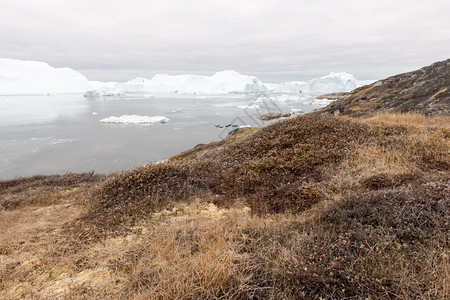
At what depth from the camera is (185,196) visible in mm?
6465

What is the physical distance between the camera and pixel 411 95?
55.7 ft

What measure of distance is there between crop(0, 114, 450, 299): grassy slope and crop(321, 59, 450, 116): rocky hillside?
8507 millimetres

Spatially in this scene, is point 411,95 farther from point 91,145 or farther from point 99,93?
point 99,93

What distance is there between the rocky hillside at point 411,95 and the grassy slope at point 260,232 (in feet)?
27.9

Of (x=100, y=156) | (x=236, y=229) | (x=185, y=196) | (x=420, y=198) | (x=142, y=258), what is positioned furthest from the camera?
(x=100, y=156)

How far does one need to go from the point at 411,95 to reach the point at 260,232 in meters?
18.7

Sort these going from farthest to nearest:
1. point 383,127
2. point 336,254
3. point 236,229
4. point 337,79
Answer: point 337,79 → point 383,127 → point 236,229 → point 336,254

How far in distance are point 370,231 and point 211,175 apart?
503 centimetres

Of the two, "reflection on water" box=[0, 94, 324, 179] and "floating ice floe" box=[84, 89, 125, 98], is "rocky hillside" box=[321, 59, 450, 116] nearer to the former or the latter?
"reflection on water" box=[0, 94, 324, 179]

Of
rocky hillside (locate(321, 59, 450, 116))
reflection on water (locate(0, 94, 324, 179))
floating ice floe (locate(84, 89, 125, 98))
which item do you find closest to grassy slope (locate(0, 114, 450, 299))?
rocky hillside (locate(321, 59, 450, 116))

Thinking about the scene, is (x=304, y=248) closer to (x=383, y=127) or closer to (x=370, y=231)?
(x=370, y=231)

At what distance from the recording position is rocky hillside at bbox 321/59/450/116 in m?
14.5

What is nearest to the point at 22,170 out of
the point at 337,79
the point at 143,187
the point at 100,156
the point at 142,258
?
the point at 100,156

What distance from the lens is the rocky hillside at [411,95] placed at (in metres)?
14.5
